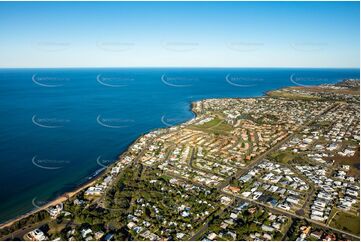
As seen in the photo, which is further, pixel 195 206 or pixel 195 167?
pixel 195 167

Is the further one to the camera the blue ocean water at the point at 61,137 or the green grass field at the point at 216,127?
the green grass field at the point at 216,127

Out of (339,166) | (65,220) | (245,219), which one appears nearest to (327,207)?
(245,219)

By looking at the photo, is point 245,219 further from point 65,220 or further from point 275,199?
point 65,220

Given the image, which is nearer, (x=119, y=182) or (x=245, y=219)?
(x=245, y=219)

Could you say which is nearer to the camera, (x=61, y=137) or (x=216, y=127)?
(x=61, y=137)

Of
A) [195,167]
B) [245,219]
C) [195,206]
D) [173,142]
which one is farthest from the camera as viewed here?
[173,142]

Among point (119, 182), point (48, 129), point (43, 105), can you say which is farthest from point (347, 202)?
point (43, 105)

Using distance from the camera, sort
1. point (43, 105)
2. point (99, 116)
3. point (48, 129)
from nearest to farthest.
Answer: point (48, 129) < point (99, 116) < point (43, 105)

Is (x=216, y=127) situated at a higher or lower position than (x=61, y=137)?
higher

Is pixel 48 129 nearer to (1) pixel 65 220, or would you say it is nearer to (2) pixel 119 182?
(2) pixel 119 182

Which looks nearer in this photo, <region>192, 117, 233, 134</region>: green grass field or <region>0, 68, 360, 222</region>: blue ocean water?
<region>0, 68, 360, 222</region>: blue ocean water
